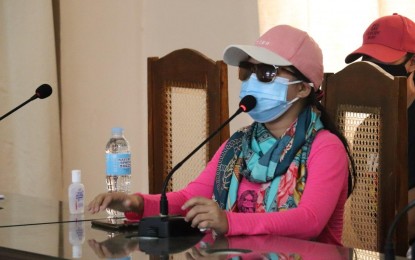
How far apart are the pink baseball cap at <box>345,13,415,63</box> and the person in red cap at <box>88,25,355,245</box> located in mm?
730

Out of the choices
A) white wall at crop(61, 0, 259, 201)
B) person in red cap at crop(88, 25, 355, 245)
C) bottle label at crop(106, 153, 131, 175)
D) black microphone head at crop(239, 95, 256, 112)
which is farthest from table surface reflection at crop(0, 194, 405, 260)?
white wall at crop(61, 0, 259, 201)

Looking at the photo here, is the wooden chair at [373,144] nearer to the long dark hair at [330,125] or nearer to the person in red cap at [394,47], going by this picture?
the long dark hair at [330,125]

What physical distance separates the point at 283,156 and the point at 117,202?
0.44m

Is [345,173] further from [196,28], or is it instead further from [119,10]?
[119,10]

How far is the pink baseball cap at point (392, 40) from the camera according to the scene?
3.09 metres

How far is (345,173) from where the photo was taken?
7.49ft

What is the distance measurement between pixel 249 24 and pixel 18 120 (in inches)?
46.4

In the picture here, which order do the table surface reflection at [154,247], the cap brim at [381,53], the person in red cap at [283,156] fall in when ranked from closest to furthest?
the table surface reflection at [154,247] → the person in red cap at [283,156] → the cap brim at [381,53]

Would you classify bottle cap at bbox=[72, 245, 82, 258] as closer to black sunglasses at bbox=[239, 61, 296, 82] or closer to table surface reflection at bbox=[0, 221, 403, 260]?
table surface reflection at bbox=[0, 221, 403, 260]

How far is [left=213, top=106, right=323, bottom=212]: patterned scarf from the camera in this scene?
7.48ft

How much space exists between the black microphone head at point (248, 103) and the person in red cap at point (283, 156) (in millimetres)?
48

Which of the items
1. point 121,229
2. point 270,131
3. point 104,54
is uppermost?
point 104,54


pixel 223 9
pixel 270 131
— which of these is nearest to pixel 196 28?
pixel 223 9

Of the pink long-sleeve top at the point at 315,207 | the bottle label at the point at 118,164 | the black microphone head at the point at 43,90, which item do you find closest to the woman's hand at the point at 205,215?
the pink long-sleeve top at the point at 315,207
